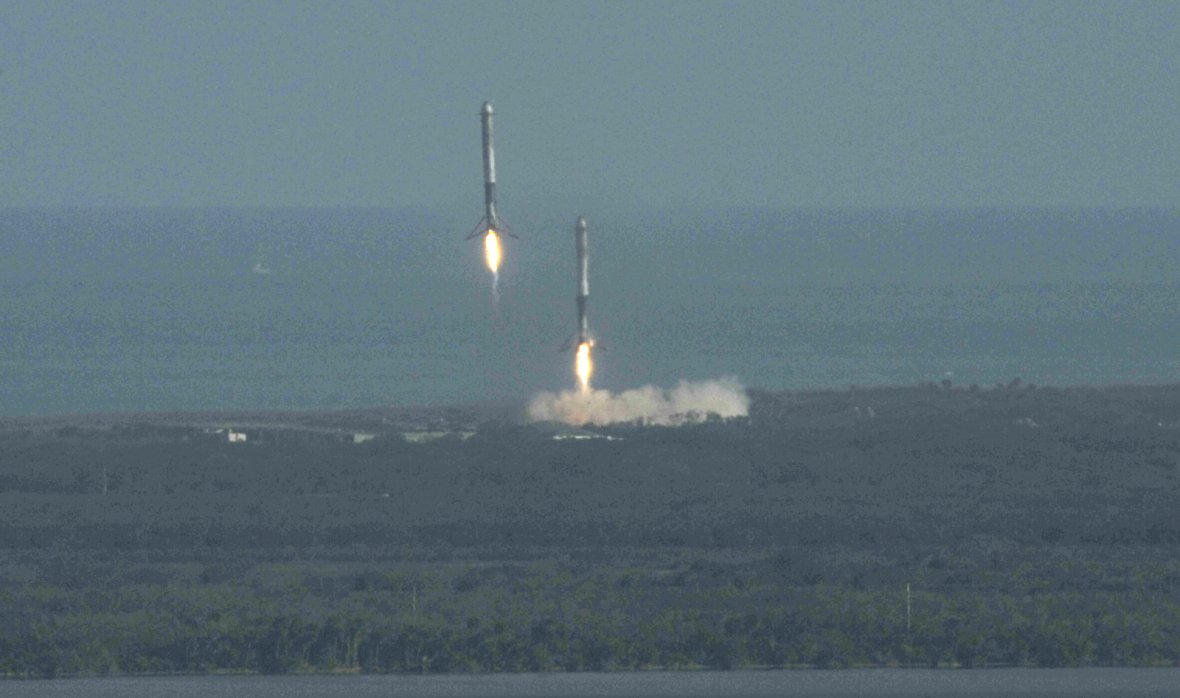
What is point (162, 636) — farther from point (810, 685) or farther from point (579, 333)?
point (579, 333)

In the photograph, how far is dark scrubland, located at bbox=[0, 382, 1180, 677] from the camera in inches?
1086

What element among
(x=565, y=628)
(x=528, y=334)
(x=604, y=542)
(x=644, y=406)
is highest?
(x=528, y=334)

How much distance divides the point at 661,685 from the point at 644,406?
3627cm

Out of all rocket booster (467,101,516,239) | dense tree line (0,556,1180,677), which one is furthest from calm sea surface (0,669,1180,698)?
rocket booster (467,101,516,239)

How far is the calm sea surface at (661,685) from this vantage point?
25.1 meters

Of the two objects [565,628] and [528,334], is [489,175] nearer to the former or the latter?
[565,628]

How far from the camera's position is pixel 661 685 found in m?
25.6

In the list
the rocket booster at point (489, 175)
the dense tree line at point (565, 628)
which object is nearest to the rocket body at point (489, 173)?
the rocket booster at point (489, 175)

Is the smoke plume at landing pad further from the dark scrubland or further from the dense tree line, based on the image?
the dense tree line

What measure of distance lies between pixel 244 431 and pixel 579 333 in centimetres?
1055

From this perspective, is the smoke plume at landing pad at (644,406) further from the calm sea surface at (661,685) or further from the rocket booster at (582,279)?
the calm sea surface at (661,685)

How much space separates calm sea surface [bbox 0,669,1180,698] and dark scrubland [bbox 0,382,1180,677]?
0.71 metres

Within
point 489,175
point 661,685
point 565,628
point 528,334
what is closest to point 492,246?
point 489,175

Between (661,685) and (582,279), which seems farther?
(582,279)
